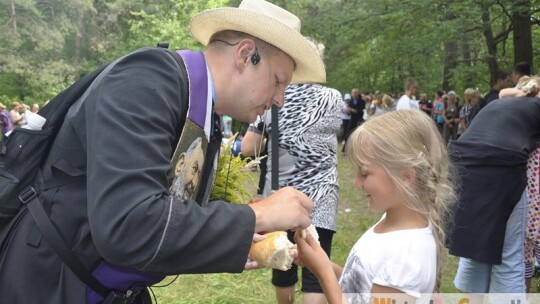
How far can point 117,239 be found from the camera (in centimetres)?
123

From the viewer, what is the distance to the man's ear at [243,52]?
172cm

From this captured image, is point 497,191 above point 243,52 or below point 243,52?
below

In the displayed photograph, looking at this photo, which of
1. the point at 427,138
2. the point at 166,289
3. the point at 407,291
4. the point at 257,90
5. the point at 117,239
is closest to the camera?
the point at 117,239

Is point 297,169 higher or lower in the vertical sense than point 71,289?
lower

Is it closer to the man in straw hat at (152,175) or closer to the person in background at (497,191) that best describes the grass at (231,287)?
the person in background at (497,191)

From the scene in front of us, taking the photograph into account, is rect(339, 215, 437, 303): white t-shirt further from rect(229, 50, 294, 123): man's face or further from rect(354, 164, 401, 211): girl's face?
rect(229, 50, 294, 123): man's face

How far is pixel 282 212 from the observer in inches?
59.1

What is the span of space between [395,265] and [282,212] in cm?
75

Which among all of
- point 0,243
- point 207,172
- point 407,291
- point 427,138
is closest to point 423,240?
point 407,291

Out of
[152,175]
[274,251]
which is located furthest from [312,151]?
[152,175]

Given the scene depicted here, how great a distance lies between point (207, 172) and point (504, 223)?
8.62ft

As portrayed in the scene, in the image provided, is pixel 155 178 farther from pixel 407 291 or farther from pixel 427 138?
pixel 427 138

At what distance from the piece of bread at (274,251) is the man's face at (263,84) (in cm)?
41

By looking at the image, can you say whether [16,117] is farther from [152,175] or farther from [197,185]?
[152,175]
